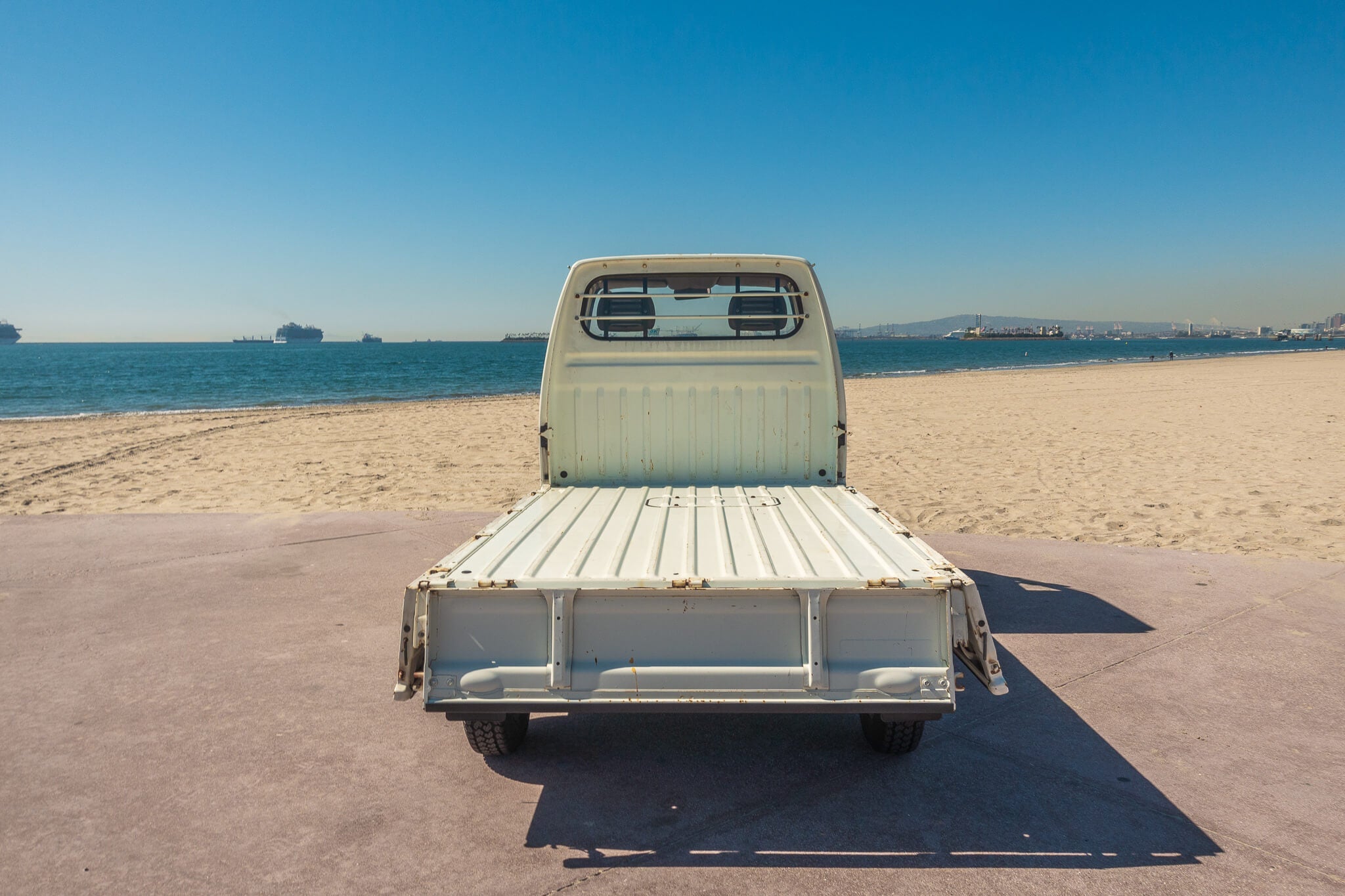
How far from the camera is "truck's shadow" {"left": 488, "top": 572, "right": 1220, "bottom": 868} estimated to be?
2.60 metres

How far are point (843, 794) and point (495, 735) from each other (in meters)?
1.39

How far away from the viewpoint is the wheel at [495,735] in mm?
3100

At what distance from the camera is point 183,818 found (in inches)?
109

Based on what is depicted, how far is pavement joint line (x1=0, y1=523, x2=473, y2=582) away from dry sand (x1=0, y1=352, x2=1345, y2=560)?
146 cm

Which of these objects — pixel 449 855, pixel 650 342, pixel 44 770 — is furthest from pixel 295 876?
pixel 650 342

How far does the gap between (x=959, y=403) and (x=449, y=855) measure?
20939mm

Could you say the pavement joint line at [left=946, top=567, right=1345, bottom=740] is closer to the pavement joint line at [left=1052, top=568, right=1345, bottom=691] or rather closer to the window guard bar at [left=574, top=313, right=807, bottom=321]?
the pavement joint line at [left=1052, top=568, right=1345, bottom=691]

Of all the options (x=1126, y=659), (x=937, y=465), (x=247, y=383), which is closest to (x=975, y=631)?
(x=1126, y=659)

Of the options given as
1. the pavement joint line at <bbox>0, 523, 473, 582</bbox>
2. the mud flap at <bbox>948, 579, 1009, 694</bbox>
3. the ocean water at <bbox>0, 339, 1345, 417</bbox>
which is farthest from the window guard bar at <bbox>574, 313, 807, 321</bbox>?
the ocean water at <bbox>0, 339, 1345, 417</bbox>

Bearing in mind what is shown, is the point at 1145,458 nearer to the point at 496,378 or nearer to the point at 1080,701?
the point at 1080,701

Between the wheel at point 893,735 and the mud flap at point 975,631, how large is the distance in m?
0.57

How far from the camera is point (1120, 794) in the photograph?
2.91 meters

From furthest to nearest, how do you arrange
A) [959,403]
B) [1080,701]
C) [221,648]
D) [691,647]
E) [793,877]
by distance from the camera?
[959,403], [221,648], [1080,701], [691,647], [793,877]

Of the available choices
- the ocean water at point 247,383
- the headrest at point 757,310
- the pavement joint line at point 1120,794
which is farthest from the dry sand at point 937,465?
the ocean water at point 247,383
